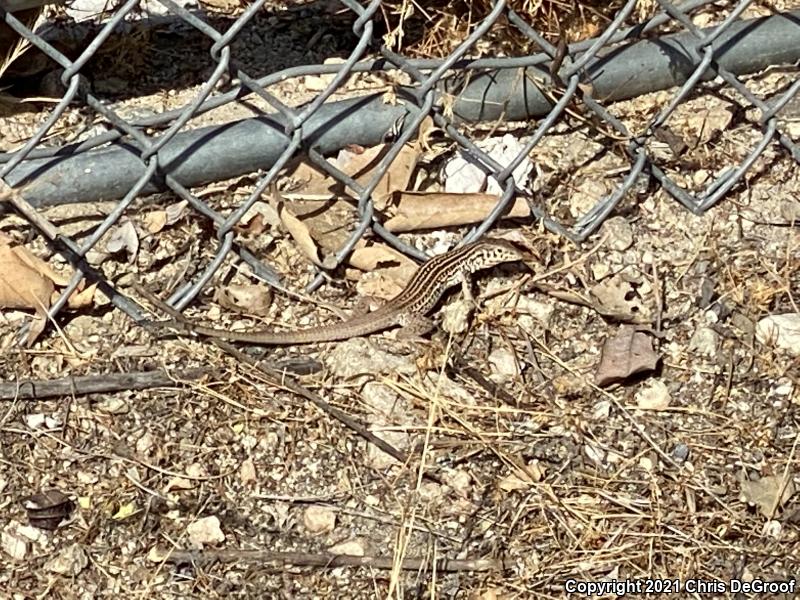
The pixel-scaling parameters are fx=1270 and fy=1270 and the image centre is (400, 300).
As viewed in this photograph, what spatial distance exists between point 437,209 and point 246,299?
59cm

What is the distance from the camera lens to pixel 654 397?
3154mm

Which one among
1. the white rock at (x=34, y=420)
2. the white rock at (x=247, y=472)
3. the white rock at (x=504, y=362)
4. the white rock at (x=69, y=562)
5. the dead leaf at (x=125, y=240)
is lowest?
the white rock at (x=69, y=562)

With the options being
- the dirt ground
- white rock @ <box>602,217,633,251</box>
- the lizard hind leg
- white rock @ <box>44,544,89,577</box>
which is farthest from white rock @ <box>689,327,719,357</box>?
white rock @ <box>44,544,89,577</box>

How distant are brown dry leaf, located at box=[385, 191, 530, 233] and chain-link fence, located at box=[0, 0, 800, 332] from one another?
0.03 meters

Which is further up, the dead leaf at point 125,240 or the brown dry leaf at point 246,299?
the dead leaf at point 125,240

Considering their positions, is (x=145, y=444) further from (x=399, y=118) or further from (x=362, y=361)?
(x=399, y=118)

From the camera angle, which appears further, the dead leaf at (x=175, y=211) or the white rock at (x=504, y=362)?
the dead leaf at (x=175, y=211)

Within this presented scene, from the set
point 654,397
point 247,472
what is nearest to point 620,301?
point 654,397

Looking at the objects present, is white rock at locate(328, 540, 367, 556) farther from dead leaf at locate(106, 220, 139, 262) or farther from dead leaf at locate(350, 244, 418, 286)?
dead leaf at locate(106, 220, 139, 262)

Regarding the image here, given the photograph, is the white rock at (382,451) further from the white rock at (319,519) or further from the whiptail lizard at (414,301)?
the whiptail lizard at (414,301)

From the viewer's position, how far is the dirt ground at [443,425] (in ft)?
9.29

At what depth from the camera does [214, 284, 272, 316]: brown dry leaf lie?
3.27 m

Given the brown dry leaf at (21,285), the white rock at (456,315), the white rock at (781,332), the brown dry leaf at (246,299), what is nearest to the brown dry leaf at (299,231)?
the brown dry leaf at (246,299)

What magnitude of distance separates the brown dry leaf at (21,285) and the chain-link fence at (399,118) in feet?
0.20
